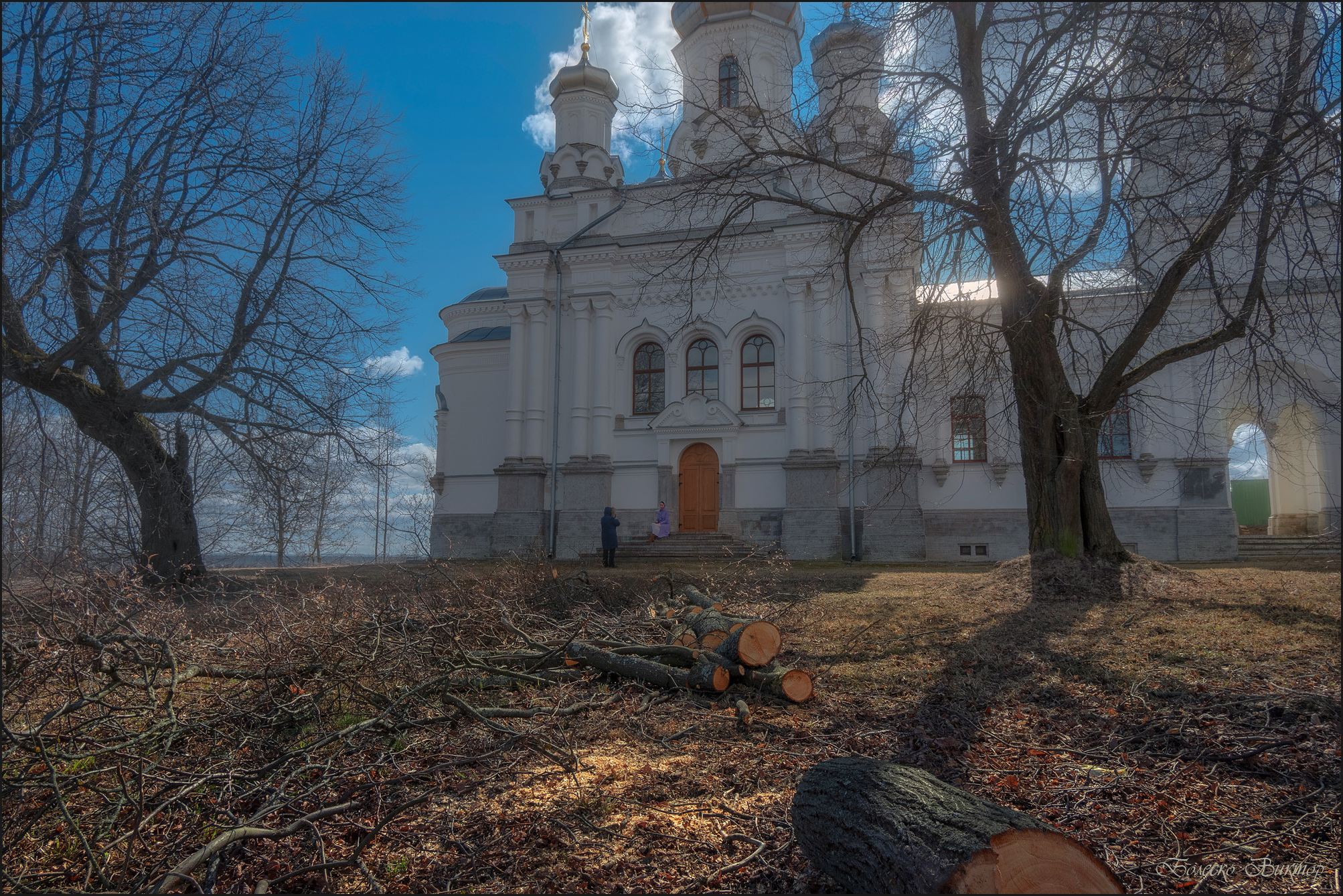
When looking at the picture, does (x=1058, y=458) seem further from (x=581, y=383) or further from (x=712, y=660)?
(x=581, y=383)

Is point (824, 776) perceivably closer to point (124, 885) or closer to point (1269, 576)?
point (124, 885)

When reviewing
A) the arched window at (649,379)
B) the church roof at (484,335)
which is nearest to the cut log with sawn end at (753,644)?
the arched window at (649,379)

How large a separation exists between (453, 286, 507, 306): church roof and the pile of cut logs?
2091 cm

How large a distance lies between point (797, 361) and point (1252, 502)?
65.5 feet

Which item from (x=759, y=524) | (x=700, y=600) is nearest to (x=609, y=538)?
(x=759, y=524)

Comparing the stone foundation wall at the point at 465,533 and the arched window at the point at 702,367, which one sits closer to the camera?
the arched window at the point at 702,367

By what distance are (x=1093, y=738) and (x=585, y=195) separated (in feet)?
68.0

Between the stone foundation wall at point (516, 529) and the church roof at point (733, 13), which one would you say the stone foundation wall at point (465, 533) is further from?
the church roof at point (733, 13)

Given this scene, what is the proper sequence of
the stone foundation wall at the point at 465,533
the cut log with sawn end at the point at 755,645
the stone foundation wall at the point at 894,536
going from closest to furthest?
the cut log with sawn end at the point at 755,645
the stone foundation wall at the point at 894,536
the stone foundation wall at the point at 465,533

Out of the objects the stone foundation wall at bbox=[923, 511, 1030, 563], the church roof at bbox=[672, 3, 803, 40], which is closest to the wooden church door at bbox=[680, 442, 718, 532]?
the stone foundation wall at bbox=[923, 511, 1030, 563]

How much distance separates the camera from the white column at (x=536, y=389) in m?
21.3

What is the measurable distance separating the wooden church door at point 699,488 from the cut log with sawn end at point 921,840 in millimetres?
16676

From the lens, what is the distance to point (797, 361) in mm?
19531

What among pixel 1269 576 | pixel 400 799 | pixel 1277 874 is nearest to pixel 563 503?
pixel 1269 576
